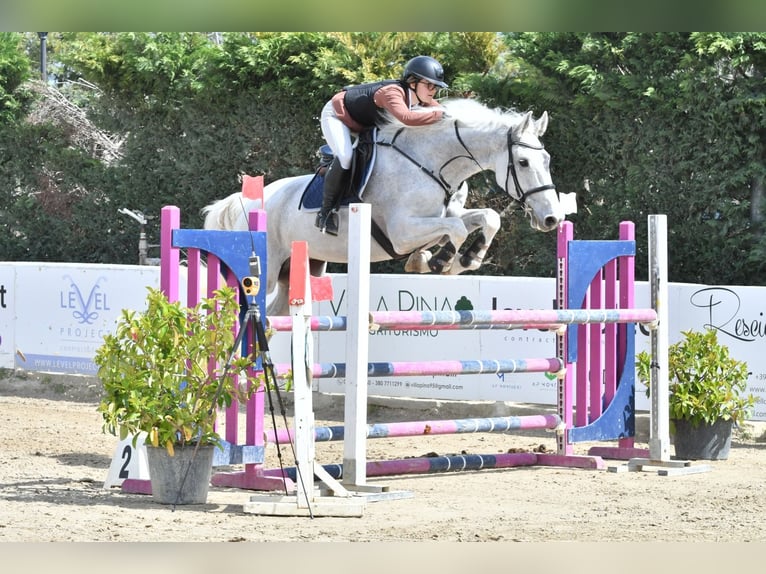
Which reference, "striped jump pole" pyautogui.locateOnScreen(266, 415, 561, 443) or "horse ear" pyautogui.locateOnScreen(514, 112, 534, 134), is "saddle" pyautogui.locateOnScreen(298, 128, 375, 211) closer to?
"horse ear" pyautogui.locateOnScreen(514, 112, 534, 134)

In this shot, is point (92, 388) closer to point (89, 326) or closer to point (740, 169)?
point (89, 326)

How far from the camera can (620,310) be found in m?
6.82

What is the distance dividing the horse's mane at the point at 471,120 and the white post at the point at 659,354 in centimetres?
110

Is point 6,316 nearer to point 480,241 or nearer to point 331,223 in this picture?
point 331,223

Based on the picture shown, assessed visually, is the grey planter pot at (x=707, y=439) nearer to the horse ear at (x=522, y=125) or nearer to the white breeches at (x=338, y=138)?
the horse ear at (x=522, y=125)

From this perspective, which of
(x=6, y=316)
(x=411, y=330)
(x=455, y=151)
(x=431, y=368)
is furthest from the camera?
(x=6, y=316)

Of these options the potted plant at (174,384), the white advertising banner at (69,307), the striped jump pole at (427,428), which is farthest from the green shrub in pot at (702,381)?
the white advertising banner at (69,307)

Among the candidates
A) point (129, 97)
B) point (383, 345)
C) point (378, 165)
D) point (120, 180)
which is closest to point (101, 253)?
point (120, 180)

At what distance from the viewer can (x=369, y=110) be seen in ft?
21.1

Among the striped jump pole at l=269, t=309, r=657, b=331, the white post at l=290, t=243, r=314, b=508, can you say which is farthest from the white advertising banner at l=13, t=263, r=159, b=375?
the white post at l=290, t=243, r=314, b=508

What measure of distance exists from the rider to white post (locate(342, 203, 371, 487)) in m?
0.67

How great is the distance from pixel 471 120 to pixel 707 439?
2618 mm

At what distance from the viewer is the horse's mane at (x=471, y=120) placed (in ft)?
21.0

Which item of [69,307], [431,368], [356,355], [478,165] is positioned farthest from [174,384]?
[69,307]
